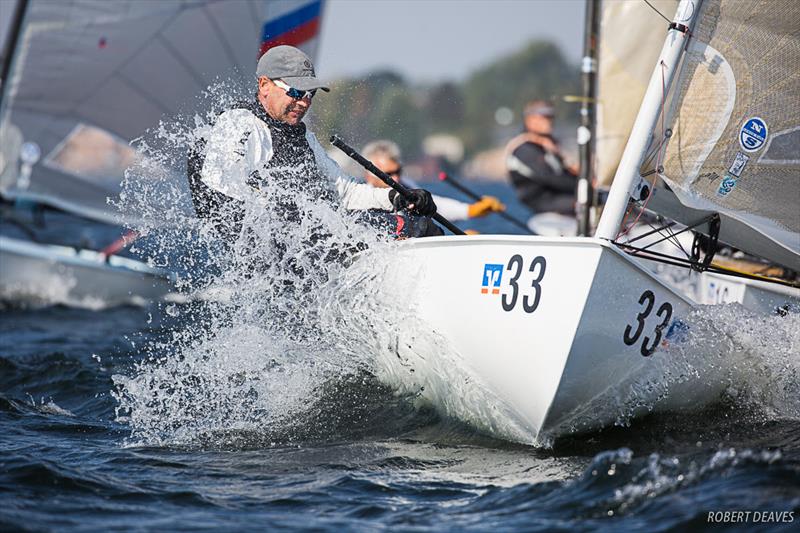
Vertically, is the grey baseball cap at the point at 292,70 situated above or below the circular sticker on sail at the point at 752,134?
above

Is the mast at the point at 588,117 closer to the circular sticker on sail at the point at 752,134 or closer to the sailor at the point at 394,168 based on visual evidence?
the sailor at the point at 394,168

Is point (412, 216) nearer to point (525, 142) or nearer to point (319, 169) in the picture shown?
point (319, 169)

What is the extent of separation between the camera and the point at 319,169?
176 inches

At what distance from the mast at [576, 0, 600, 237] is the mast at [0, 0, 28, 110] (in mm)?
4104

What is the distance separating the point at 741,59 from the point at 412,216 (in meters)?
1.42

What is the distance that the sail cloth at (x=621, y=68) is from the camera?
21.8 feet

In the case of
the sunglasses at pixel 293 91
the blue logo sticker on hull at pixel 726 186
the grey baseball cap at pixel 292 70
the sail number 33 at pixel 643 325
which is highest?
the grey baseball cap at pixel 292 70

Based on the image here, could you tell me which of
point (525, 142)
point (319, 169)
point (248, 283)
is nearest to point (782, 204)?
point (319, 169)

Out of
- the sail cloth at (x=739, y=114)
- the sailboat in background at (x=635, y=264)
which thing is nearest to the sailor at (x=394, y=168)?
the sailboat in background at (x=635, y=264)

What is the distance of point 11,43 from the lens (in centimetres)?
816

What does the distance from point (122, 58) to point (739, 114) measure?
17.6 ft

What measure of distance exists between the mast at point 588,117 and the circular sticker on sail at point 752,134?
2493mm

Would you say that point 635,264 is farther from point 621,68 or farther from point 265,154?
point 621,68

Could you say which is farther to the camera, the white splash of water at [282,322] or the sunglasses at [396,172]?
the sunglasses at [396,172]
